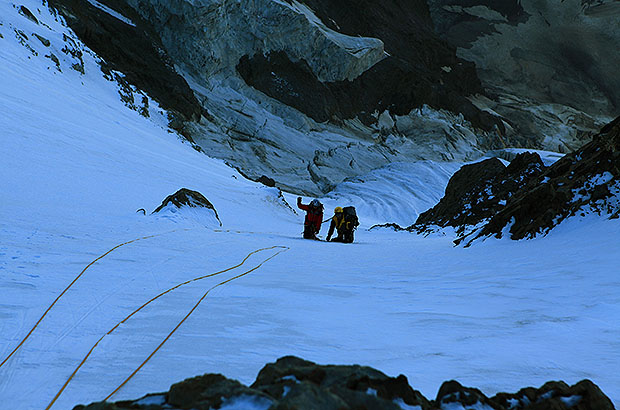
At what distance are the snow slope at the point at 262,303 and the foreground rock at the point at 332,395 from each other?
368mm

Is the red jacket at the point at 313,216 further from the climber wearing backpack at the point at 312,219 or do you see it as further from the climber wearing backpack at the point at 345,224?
the climber wearing backpack at the point at 345,224

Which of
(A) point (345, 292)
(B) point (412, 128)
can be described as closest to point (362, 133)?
(B) point (412, 128)

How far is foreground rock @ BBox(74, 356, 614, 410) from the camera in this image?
1074mm

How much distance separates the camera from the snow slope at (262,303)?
191 centimetres

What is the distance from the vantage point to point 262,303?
3035mm

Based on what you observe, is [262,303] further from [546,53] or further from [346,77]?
[546,53]

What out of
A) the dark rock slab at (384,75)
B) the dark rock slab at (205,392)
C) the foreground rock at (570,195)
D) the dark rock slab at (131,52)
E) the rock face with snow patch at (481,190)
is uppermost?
the dark rock slab at (384,75)

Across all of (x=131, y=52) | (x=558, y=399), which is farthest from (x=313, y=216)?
(x=131, y=52)

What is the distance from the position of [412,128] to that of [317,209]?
113 ft

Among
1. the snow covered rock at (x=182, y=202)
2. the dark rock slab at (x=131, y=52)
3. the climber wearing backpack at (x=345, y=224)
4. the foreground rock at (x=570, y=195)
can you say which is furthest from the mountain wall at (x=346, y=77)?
the foreground rock at (x=570, y=195)

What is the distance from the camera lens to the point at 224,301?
9.95ft

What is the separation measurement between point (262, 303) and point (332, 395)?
79.9 inches

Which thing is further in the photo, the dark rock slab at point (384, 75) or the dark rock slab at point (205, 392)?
the dark rock slab at point (384, 75)

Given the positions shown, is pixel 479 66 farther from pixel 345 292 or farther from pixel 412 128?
pixel 345 292
